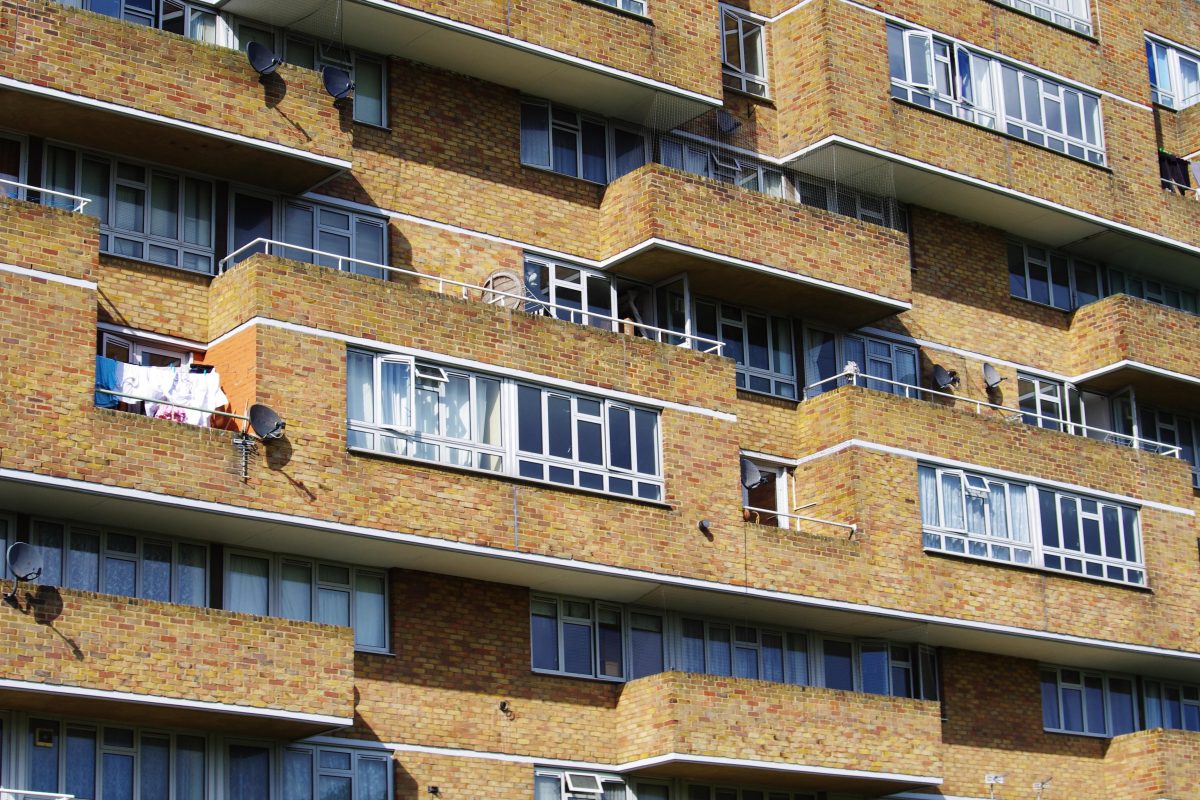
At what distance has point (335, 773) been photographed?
28.5m

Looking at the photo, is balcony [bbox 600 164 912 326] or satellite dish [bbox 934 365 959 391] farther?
satellite dish [bbox 934 365 959 391]

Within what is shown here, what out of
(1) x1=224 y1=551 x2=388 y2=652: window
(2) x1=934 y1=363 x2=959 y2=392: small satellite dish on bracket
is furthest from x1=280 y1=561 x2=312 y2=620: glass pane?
(2) x1=934 y1=363 x2=959 y2=392: small satellite dish on bracket

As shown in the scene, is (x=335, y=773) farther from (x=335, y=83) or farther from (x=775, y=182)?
(x=775, y=182)

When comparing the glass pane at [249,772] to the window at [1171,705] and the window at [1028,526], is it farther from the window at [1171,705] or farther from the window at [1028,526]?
the window at [1171,705]

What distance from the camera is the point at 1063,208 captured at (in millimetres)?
39344

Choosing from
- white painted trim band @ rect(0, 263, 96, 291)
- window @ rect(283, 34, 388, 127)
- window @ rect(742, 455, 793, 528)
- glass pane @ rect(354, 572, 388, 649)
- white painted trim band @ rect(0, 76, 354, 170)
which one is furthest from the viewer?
window @ rect(742, 455, 793, 528)

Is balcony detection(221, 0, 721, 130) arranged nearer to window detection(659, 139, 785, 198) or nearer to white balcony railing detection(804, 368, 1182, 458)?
window detection(659, 139, 785, 198)

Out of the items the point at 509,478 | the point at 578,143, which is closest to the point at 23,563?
the point at 509,478

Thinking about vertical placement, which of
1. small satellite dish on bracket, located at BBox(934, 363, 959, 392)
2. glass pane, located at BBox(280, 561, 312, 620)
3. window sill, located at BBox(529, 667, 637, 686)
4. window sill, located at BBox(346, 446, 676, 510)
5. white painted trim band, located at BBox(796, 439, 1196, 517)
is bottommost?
window sill, located at BBox(529, 667, 637, 686)

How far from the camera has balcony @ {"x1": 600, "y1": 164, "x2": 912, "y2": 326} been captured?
33.7 metres

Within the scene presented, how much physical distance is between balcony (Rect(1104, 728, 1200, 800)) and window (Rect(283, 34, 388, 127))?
16020 millimetres

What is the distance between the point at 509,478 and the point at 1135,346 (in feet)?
47.7

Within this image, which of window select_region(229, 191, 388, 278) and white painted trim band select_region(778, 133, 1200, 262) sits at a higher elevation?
white painted trim band select_region(778, 133, 1200, 262)

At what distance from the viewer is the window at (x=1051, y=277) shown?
1590 inches
